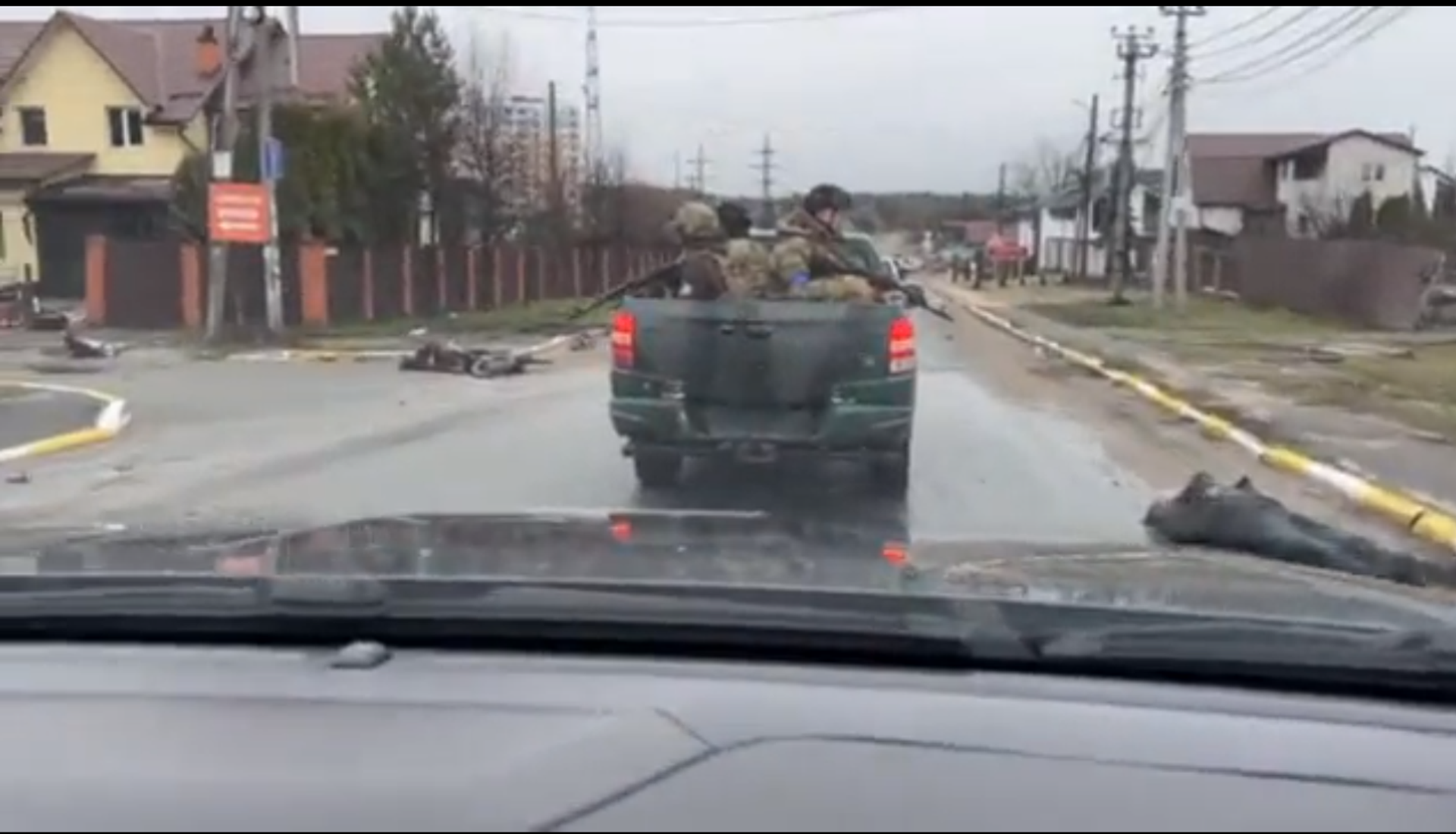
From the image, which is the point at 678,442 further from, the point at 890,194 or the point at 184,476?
the point at 890,194

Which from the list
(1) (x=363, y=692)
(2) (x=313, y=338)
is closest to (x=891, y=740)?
(1) (x=363, y=692)

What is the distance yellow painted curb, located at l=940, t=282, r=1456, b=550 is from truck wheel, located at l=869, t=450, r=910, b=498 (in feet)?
9.63

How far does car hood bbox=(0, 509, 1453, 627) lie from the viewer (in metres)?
3.27

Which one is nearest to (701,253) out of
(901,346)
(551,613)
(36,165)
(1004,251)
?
(901,346)

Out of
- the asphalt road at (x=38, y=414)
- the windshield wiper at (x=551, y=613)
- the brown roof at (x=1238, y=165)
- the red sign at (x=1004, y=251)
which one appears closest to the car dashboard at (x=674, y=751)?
the windshield wiper at (x=551, y=613)

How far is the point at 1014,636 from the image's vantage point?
2912mm

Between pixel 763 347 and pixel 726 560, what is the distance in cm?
722

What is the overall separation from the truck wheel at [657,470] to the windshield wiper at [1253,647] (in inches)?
346

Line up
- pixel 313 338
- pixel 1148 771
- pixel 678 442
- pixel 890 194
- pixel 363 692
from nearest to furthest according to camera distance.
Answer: pixel 1148 771
pixel 363 692
pixel 678 442
pixel 313 338
pixel 890 194

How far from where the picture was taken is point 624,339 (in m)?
11.1

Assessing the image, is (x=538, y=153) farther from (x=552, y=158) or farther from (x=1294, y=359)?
(x=1294, y=359)

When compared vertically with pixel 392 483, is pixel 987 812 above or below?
above

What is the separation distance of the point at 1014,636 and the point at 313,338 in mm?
28559

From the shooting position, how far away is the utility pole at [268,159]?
2817cm
